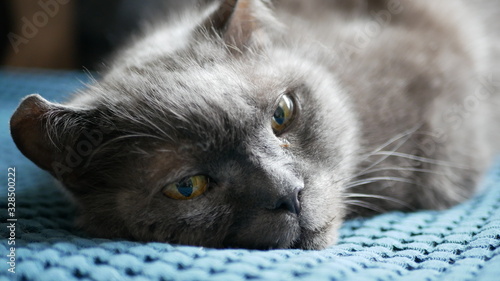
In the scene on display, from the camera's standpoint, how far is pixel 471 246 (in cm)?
82

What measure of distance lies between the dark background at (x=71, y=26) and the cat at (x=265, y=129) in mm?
883

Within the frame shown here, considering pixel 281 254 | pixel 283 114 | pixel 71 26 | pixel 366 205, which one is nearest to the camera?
pixel 281 254

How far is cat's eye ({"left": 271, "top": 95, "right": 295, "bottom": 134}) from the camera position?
3.22 ft

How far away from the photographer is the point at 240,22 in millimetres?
1162

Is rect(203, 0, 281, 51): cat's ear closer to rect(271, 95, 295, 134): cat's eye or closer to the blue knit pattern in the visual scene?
rect(271, 95, 295, 134): cat's eye

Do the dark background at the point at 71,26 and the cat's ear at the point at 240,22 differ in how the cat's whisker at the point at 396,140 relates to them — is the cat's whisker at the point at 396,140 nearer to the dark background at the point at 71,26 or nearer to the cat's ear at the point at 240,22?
the cat's ear at the point at 240,22

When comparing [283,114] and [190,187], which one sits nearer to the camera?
[190,187]

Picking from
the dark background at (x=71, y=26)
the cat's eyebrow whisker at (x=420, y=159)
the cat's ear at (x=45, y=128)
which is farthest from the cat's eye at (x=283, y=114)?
the dark background at (x=71, y=26)

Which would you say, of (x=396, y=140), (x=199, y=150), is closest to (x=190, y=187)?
(x=199, y=150)

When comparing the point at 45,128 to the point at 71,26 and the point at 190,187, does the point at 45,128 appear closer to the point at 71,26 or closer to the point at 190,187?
the point at 190,187

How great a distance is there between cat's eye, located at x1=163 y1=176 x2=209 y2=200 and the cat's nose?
15 cm

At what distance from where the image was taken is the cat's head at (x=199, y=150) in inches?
33.8

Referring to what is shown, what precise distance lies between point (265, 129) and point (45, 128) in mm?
418

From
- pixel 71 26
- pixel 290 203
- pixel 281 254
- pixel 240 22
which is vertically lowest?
pixel 281 254
